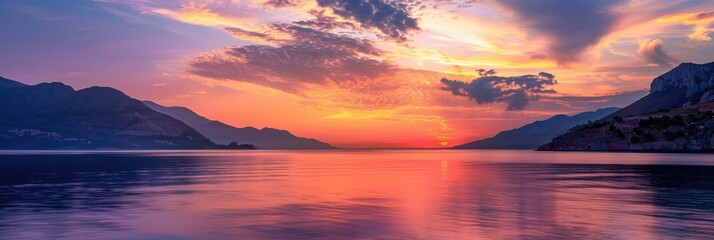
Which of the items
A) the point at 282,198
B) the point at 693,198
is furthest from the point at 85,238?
the point at 693,198

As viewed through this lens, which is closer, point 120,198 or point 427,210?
point 427,210

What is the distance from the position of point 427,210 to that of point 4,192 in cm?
4270

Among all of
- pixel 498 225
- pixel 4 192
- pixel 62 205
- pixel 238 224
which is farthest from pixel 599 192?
pixel 4 192

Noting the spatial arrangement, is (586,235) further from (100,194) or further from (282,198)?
(100,194)

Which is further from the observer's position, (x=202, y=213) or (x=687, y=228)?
(x=202, y=213)

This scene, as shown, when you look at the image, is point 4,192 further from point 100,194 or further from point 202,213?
point 202,213

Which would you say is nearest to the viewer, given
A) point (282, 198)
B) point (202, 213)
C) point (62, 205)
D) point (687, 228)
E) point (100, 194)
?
point (687, 228)

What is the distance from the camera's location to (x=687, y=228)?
28.8 m

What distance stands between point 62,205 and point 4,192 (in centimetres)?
1601

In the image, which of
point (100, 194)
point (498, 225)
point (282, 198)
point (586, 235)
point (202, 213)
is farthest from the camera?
point (100, 194)

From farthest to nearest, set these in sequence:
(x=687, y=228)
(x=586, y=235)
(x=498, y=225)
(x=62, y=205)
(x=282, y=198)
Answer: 1. (x=282, y=198)
2. (x=62, y=205)
3. (x=498, y=225)
4. (x=687, y=228)
5. (x=586, y=235)

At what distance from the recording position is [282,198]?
47969mm

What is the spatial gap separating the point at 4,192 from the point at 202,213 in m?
29.1

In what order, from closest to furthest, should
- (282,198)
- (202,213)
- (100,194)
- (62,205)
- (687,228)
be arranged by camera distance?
(687,228)
(202,213)
(62,205)
(282,198)
(100,194)
